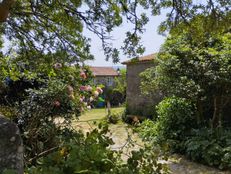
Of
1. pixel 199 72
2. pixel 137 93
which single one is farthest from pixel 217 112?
pixel 137 93

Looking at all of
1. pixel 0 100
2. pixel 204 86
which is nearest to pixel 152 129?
pixel 204 86

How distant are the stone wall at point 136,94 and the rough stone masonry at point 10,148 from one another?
39.2ft

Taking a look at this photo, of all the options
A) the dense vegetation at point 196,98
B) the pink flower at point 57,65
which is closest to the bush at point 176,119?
the dense vegetation at point 196,98

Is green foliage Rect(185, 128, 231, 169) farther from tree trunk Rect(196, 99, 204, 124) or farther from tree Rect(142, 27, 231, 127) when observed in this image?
tree Rect(142, 27, 231, 127)

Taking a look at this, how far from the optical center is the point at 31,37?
239 inches

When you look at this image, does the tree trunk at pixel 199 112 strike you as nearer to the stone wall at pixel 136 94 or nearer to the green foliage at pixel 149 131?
the green foliage at pixel 149 131

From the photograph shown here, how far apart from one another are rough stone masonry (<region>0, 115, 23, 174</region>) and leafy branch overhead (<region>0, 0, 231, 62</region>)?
1762 mm

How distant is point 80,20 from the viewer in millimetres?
5578

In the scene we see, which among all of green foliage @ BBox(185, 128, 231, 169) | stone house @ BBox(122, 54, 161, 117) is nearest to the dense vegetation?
green foliage @ BBox(185, 128, 231, 169)

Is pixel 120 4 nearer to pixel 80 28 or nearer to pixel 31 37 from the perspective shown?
pixel 80 28

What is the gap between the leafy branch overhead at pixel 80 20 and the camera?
15.3ft

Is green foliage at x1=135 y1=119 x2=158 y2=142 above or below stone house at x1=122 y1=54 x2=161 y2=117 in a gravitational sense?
below

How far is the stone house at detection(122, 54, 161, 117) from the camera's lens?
1473cm

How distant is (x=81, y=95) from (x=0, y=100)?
2.11 metres
